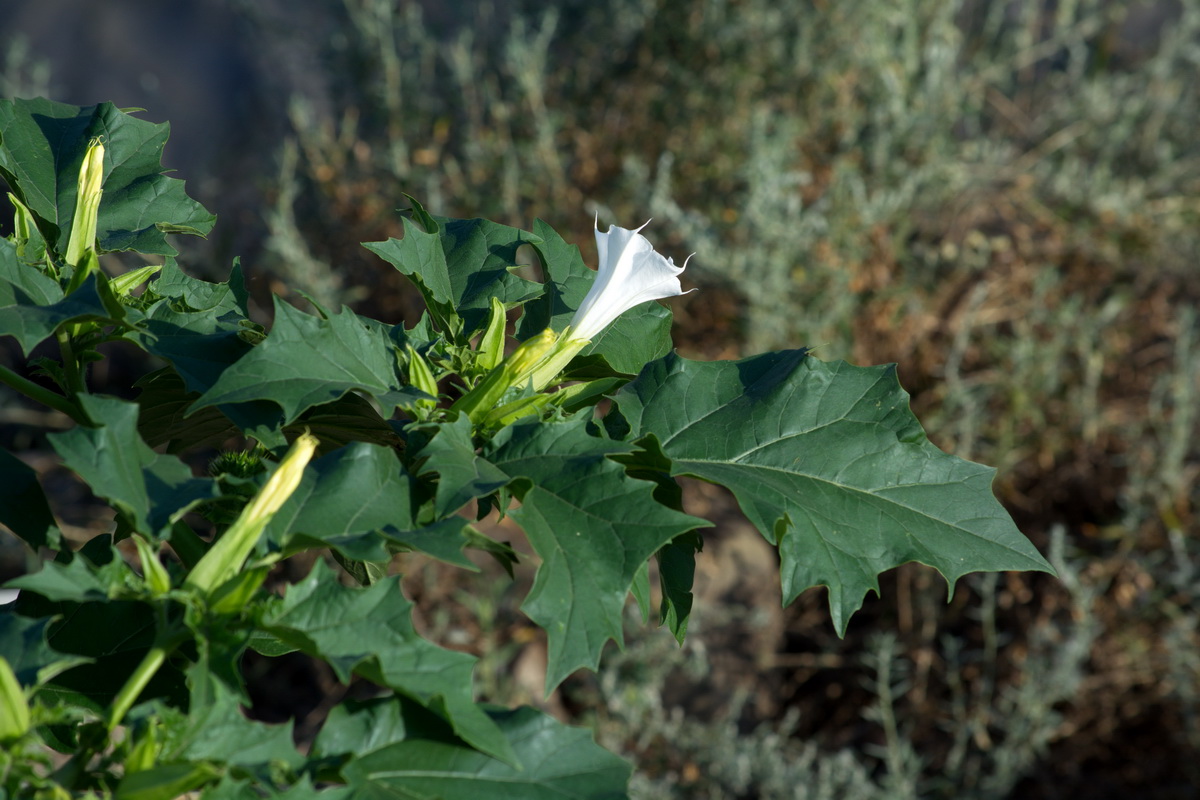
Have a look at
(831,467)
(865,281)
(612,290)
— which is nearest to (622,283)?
(612,290)

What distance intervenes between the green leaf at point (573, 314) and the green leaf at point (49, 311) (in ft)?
1.09

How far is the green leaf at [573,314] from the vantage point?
882 mm

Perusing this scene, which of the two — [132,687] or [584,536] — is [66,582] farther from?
[584,536]

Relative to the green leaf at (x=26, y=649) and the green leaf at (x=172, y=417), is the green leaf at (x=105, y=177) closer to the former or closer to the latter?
the green leaf at (x=172, y=417)

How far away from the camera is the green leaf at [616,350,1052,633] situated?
0.73 m

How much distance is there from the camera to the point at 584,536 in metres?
0.64

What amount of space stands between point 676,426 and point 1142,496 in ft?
7.97

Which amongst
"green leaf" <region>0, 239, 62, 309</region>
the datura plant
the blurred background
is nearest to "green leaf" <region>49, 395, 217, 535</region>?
the datura plant

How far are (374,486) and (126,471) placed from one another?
137 millimetres

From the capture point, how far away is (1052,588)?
9.02 ft

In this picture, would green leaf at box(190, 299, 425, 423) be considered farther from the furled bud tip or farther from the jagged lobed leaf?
the furled bud tip

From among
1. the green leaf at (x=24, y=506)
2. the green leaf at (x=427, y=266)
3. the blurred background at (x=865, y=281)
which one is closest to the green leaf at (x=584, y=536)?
the green leaf at (x=427, y=266)

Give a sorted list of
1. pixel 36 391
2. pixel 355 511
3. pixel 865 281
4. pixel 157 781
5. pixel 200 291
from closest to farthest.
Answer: pixel 157 781 < pixel 355 511 < pixel 36 391 < pixel 200 291 < pixel 865 281

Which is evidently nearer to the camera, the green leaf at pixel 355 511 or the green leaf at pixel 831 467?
the green leaf at pixel 355 511
